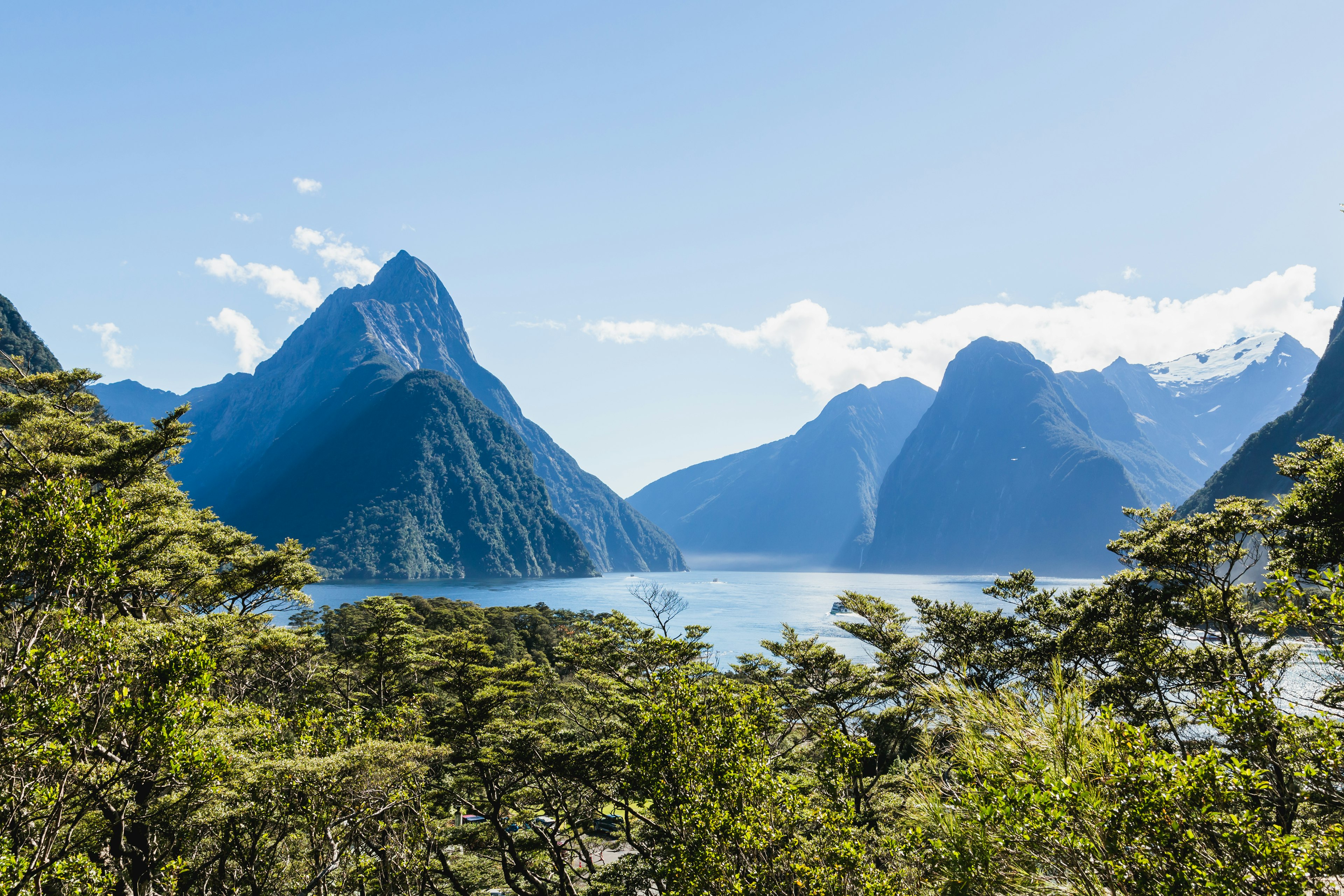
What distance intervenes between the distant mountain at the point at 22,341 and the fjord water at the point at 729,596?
136 ft

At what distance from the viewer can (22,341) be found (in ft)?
224

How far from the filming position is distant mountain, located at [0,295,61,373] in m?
64.7

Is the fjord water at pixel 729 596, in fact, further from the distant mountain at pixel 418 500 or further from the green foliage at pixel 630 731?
the green foliage at pixel 630 731

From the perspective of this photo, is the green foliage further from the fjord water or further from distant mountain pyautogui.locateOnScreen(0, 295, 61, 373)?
distant mountain pyautogui.locateOnScreen(0, 295, 61, 373)

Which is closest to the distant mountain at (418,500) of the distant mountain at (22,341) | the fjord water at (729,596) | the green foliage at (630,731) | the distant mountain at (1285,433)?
the fjord water at (729,596)

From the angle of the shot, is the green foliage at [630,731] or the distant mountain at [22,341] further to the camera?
the distant mountain at [22,341]

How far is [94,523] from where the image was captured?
21.1 feet

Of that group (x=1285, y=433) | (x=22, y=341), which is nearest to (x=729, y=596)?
(x=1285, y=433)

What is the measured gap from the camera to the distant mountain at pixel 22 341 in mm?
64688

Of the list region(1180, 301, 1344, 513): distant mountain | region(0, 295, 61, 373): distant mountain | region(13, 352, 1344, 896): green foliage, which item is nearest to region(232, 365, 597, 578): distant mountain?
region(0, 295, 61, 373): distant mountain

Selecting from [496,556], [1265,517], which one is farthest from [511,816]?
[496,556]

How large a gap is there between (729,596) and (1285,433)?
9599cm

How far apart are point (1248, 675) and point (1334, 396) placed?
309 feet

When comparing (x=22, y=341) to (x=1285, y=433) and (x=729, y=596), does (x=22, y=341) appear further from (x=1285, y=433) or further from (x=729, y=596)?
(x=1285, y=433)
